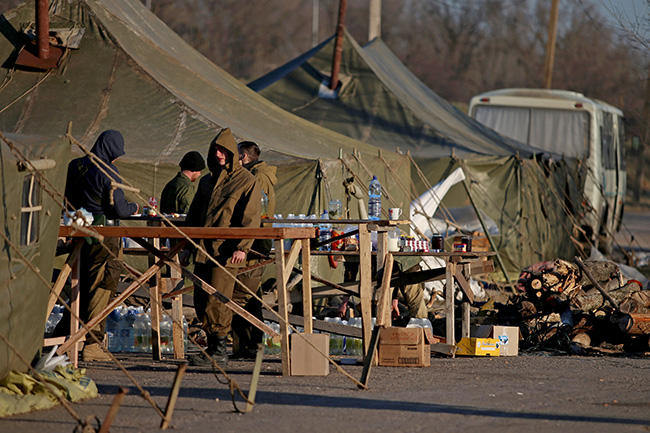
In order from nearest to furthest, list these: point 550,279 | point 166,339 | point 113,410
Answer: point 113,410
point 166,339
point 550,279

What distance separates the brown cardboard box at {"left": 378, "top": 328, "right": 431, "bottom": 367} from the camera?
9664 millimetres

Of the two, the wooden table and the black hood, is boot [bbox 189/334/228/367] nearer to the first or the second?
the wooden table

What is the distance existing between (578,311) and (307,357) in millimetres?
4362

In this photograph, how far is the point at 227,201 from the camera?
30.1 feet

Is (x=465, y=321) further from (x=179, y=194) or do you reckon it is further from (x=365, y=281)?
(x=179, y=194)

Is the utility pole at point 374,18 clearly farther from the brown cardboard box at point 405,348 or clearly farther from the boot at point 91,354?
the boot at point 91,354

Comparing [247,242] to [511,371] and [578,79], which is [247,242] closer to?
[511,371]

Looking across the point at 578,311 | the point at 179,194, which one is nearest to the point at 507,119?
the point at 578,311

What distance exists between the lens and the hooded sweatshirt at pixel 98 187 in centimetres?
939

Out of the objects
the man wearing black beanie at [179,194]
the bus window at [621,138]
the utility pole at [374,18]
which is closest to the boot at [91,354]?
the man wearing black beanie at [179,194]

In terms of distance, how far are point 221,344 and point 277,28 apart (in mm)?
56607

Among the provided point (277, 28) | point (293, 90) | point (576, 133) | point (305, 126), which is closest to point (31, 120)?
point (305, 126)

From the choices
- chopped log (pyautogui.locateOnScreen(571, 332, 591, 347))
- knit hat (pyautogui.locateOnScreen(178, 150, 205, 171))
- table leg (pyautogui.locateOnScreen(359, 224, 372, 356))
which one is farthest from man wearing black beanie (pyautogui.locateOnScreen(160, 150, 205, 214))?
chopped log (pyautogui.locateOnScreen(571, 332, 591, 347))

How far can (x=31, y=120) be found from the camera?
514 inches
